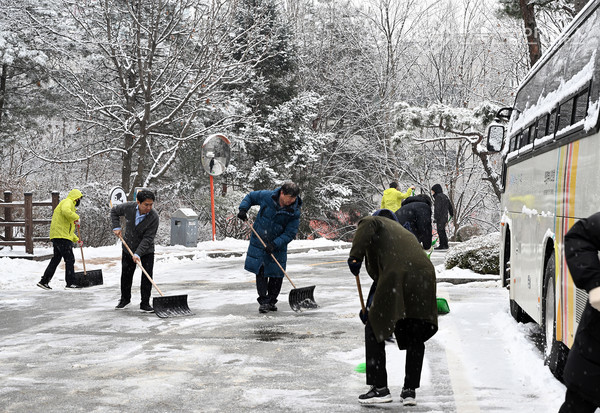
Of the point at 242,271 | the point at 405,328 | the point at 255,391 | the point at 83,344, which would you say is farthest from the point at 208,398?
the point at 242,271

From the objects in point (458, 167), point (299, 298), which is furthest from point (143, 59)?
point (299, 298)

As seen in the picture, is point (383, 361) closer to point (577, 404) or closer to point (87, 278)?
point (577, 404)

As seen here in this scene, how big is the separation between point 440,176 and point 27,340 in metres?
28.8

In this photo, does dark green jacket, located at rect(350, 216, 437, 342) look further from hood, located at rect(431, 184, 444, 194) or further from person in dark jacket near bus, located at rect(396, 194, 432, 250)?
hood, located at rect(431, 184, 444, 194)

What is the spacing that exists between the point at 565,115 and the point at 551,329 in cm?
170

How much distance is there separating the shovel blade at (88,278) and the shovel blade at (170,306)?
4.02 metres

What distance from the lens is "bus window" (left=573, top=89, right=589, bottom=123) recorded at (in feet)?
17.1

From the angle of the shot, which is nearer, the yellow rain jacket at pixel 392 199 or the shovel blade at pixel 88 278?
the shovel blade at pixel 88 278

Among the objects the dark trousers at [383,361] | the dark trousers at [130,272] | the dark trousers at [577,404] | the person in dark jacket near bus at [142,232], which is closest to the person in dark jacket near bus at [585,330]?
the dark trousers at [577,404]

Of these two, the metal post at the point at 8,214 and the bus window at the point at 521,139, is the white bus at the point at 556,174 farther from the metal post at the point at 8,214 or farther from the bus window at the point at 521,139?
the metal post at the point at 8,214

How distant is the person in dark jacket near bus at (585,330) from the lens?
10.3ft

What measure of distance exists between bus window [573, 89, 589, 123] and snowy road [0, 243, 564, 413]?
1953mm

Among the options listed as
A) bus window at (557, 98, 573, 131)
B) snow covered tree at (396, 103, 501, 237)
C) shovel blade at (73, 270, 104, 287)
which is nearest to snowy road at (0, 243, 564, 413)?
shovel blade at (73, 270, 104, 287)

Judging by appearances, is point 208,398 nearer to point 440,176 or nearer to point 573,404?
point 573,404
